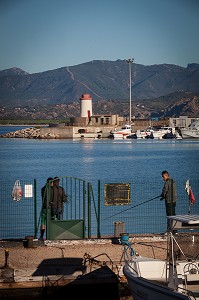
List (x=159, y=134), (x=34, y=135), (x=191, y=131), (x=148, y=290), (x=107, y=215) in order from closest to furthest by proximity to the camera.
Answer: (x=148, y=290) < (x=107, y=215) < (x=191, y=131) < (x=159, y=134) < (x=34, y=135)

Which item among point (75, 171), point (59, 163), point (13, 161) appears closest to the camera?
point (75, 171)

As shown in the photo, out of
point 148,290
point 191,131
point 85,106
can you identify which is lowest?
point 148,290

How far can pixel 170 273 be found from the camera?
38.4 ft

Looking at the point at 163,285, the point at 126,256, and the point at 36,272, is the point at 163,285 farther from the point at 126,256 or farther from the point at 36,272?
the point at 36,272

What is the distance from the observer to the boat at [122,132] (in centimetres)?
11231

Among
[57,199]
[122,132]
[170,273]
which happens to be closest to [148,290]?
[170,273]

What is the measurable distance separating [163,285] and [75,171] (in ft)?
143

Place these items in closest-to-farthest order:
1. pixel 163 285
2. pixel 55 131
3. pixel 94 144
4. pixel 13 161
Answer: pixel 163 285
pixel 13 161
pixel 94 144
pixel 55 131

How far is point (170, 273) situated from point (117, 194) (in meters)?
5.64

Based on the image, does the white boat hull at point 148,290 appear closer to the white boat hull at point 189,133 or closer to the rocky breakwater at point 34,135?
the white boat hull at point 189,133

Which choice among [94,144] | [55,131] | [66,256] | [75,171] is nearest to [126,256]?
[66,256]

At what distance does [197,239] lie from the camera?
12555 mm

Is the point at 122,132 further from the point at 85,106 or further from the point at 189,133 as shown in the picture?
the point at 189,133

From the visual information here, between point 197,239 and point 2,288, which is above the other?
point 197,239
